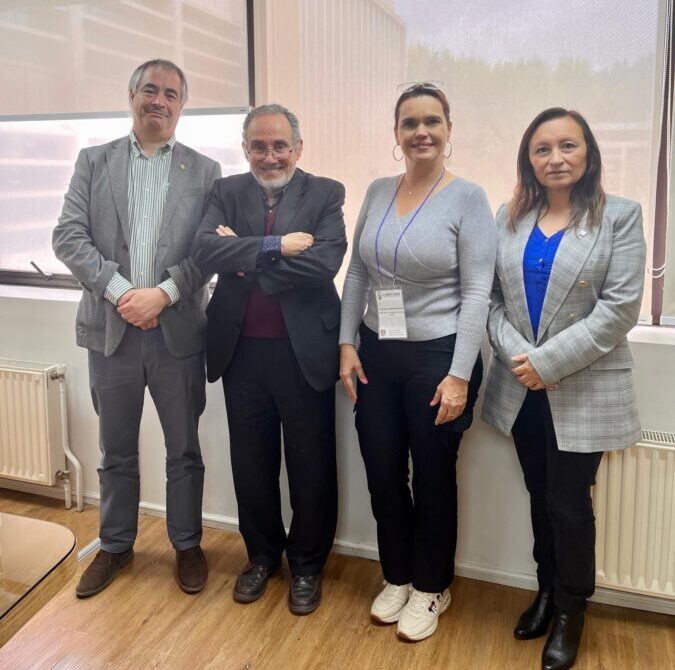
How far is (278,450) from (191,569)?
1.79ft

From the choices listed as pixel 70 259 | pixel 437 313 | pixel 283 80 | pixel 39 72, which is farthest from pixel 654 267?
pixel 39 72

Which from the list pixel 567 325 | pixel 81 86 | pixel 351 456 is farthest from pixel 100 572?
pixel 81 86

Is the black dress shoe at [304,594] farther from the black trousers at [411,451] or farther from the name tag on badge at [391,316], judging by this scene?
the name tag on badge at [391,316]

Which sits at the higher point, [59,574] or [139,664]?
[59,574]

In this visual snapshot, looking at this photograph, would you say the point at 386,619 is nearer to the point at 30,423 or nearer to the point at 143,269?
the point at 143,269

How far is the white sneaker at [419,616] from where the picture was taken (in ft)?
6.95

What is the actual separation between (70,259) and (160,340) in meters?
0.39

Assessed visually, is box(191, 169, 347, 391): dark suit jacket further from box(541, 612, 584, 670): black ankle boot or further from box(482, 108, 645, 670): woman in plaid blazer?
box(541, 612, 584, 670): black ankle boot

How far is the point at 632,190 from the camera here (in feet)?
7.48

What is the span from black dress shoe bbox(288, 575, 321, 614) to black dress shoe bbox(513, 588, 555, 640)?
658mm

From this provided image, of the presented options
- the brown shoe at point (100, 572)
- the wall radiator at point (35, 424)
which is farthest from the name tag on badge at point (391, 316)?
the wall radiator at point (35, 424)

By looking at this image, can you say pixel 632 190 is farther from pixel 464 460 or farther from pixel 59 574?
pixel 59 574

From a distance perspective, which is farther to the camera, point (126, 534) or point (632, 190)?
point (126, 534)

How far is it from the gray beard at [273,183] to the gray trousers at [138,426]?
61 centimetres
